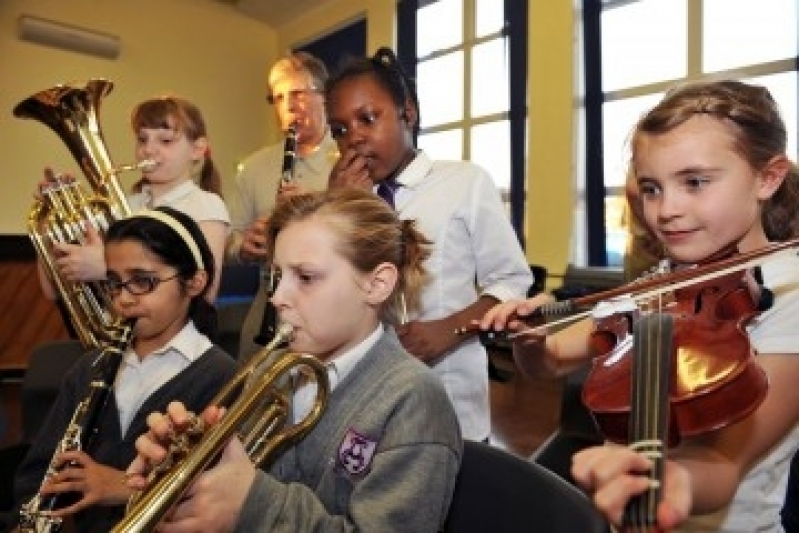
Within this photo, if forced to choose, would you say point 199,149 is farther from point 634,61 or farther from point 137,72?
point 137,72

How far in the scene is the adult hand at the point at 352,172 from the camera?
4.91ft

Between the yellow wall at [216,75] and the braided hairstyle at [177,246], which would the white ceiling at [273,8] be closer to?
the yellow wall at [216,75]


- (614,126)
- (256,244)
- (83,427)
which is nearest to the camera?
(83,427)

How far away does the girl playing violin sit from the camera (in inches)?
32.8

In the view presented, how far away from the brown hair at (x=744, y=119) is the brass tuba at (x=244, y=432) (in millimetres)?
584

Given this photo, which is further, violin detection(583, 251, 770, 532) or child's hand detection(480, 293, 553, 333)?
child's hand detection(480, 293, 553, 333)

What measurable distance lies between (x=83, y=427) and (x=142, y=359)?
234 mm

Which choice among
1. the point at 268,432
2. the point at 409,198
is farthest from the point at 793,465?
the point at 409,198

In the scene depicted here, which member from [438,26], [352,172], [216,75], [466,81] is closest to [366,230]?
[352,172]

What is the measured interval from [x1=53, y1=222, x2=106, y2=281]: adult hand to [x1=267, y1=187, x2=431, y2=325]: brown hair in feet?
2.29

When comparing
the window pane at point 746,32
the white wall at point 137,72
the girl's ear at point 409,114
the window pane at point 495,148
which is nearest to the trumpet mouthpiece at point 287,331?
the girl's ear at point 409,114

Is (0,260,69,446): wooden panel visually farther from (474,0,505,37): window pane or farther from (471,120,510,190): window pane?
(474,0,505,37): window pane

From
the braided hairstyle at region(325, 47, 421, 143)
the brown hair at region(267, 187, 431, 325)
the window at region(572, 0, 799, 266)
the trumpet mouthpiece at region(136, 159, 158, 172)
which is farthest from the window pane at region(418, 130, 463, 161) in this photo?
the brown hair at region(267, 187, 431, 325)

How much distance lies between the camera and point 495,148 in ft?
17.6
